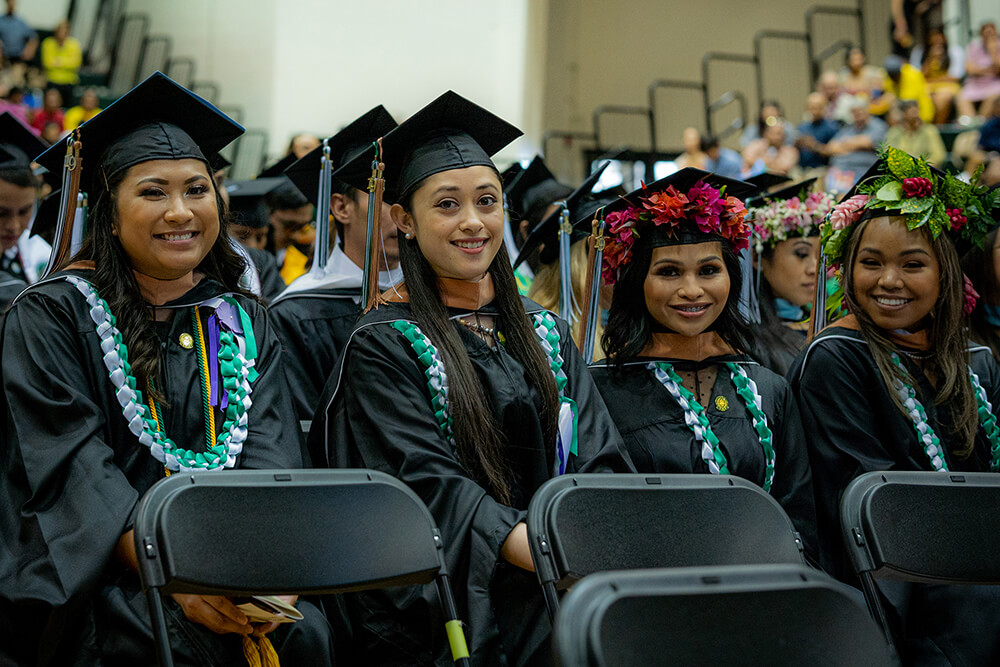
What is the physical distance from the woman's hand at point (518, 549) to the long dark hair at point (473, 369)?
0.76ft

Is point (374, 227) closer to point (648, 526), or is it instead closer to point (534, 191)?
point (648, 526)

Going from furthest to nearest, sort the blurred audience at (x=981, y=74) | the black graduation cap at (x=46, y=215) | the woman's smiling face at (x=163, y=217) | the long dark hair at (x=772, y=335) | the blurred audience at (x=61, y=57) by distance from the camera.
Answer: the blurred audience at (x=61, y=57) < the blurred audience at (x=981, y=74) < the long dark hair at (x=772, y=335) < the black graduation cap at (x=46, y=215) < the woman's smiling face at (x=163, y=217)

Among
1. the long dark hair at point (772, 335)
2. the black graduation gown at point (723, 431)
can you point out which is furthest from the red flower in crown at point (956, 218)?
the long dark hair at point (772, 335)

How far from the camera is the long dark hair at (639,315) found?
350cm

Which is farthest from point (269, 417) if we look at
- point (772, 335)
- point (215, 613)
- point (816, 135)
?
point (816, 135)

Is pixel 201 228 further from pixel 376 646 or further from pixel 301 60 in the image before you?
pixel 301 60

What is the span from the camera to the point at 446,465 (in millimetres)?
2871

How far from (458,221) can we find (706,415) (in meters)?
0.97

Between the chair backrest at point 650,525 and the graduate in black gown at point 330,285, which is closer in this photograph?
the chair backrest at point 650,525

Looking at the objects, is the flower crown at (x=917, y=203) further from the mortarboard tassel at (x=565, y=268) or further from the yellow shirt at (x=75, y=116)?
the yellow shirt at (x=75, y=116)

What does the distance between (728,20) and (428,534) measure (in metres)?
16.6

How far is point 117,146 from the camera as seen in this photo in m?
2.98

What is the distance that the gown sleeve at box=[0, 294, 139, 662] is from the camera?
8.32 ft

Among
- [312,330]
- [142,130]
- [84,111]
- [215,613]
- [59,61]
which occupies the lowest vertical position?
[215,613]
